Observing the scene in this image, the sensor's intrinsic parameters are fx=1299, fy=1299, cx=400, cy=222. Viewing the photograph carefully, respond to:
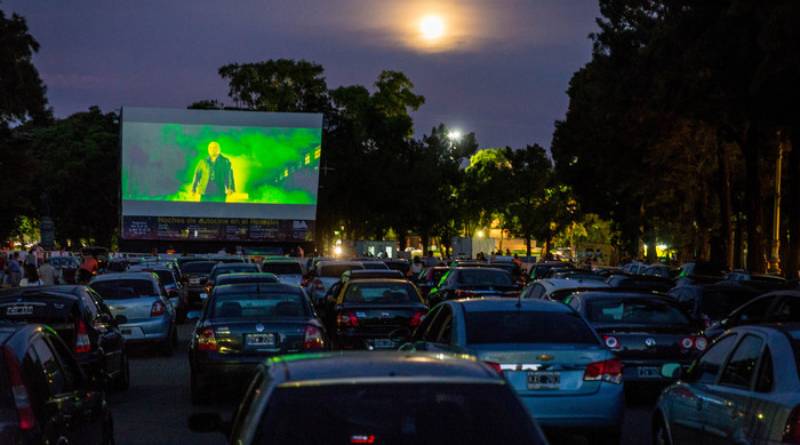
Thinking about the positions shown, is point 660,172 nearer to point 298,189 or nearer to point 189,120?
point 298,189

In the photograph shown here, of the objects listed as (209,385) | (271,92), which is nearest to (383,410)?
(209,385)

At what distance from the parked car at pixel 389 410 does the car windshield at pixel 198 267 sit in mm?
36302

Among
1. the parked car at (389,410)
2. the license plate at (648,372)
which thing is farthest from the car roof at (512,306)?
the parked car at (389,410)

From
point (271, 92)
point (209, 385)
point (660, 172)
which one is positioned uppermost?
point (271, 92)

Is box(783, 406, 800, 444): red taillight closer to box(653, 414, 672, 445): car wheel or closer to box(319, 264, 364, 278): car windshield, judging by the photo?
box(653, 414, 672, 445): car wheel

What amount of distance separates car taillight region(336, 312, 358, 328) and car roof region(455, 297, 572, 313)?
795cm

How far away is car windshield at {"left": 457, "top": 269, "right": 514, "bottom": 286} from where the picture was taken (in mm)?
27438

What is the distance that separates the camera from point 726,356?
9.22 metres

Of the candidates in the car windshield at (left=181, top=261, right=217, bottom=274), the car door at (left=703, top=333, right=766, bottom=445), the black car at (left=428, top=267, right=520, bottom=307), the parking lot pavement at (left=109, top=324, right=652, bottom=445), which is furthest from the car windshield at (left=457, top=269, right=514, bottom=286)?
the car door at (left=703, top=333, right=766, bottom=445)

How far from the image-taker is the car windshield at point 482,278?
27.4 m

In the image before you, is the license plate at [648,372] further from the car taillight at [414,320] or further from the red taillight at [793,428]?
the red taillight at [793,428]

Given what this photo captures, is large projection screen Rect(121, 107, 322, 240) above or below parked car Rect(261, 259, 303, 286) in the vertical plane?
above

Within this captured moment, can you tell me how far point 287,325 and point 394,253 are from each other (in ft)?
240

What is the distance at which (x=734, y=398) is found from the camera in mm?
8602
